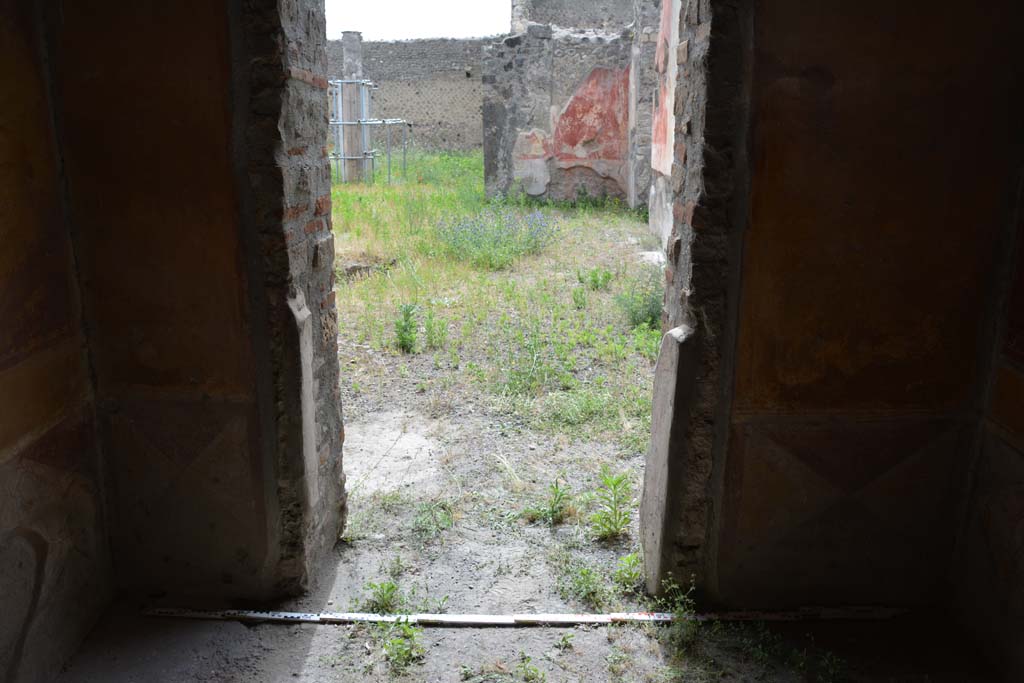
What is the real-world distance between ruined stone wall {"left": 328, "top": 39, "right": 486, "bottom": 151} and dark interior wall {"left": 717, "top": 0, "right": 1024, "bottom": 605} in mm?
16951

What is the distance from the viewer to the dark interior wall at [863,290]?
2520 millimetres

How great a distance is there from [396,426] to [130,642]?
214 centimetres

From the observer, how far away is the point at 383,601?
2934 mm

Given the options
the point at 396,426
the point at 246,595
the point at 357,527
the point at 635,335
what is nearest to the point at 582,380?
the point at 635,335

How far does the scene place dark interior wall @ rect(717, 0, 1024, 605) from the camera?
252 centimetres

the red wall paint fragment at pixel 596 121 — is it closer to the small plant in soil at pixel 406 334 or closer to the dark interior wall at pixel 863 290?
the small plant in soil at pixel 406 334

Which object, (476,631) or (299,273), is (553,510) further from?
(299,273)

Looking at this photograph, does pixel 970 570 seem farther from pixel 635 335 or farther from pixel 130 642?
pixel 635 335

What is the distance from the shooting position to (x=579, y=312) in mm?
6629

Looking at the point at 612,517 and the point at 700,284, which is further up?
the point at 700,284

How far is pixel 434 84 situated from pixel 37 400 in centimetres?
1785

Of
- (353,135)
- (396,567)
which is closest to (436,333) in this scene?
(396,567)

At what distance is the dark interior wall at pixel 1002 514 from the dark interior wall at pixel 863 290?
0.08 metres

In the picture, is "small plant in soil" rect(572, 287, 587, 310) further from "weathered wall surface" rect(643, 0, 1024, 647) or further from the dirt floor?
"weathered wall surface" rect(643, 0, 1024, 647)
